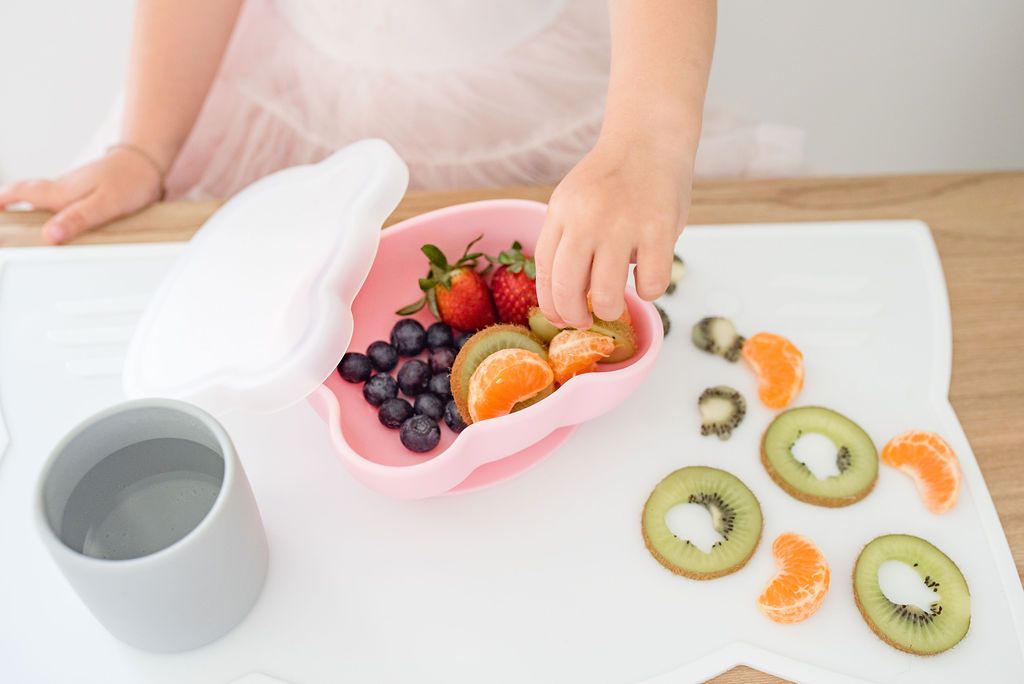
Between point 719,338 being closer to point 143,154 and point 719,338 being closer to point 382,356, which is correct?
point 382,356

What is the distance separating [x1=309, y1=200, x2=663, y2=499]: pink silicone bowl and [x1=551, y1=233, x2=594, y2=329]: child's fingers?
0.20 feet

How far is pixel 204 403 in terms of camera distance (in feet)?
2.36

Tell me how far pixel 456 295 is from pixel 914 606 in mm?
506

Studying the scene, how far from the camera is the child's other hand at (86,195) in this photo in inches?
39.7

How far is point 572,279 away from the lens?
693mm

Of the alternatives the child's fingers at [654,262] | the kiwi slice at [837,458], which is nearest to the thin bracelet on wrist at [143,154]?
the child's fingers at [654,262]

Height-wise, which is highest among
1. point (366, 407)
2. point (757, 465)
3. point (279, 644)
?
point (757, 465)

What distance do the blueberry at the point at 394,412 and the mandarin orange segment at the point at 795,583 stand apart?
0.36 meters

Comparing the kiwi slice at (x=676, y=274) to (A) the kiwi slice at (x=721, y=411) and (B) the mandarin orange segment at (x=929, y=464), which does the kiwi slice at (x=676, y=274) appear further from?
(B) the mandarin orange segment at (x=929, y=464)

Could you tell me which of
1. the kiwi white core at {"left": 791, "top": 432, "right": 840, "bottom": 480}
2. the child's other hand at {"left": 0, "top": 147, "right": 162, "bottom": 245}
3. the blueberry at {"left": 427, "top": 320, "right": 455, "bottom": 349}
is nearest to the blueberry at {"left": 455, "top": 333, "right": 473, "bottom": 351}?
the blueberry at {"left": 427, "top": 320, "right": 455, "bottom": 349}

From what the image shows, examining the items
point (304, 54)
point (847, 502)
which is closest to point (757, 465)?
point (847, 502)

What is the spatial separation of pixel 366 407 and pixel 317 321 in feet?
0.45

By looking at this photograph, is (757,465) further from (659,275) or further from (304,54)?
(304,54)

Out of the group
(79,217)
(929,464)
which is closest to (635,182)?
(929,464)
